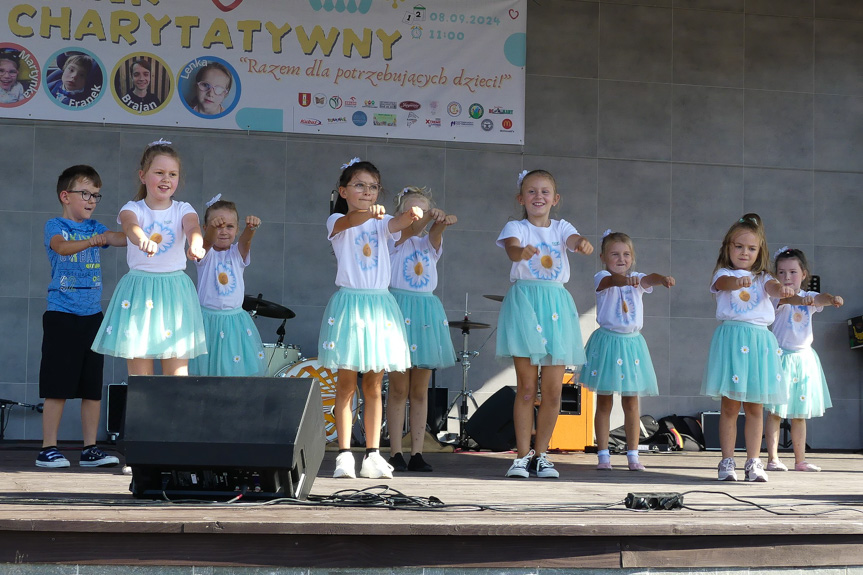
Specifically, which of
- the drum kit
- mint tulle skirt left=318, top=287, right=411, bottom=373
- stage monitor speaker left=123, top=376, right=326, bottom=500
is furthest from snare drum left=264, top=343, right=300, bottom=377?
stage monitor speaker left=123, top=376, right=326, bottom=500

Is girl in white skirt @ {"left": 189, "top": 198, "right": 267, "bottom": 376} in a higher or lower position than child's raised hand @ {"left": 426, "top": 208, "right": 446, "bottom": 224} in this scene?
lower

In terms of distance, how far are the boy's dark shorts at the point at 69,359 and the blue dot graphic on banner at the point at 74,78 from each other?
2.77 m

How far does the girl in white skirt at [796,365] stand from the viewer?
224 inches

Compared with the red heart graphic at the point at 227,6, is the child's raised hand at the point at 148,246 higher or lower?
lower

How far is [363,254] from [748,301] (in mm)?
1973

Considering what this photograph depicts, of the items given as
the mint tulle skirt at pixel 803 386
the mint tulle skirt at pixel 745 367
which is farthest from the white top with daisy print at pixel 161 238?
the mint tulle skirt at pixel 803 386

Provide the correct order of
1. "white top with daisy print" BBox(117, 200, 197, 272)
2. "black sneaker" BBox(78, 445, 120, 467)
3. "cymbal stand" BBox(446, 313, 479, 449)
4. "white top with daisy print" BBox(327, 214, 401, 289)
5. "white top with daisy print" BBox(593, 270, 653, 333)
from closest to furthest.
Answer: "white top with daisy print" BBox(117, 200, 197, 272) → "white top with daisy print" BBox(327, 214, 401, 289) → "black sneaker" BBox(78, 445, 120, 467) → "white top with daisy print" BBox(593, 270, 653, 333) → "cymbal stand" BBox(446, 313, 479, 449)

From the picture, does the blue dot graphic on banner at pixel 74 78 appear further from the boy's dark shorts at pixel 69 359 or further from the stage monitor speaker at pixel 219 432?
the stage monitor speaker at pixel 219 432

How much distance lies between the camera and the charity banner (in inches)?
275

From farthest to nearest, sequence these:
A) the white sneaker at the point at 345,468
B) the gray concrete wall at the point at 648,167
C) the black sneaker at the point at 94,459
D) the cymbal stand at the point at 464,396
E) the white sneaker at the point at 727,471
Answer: the gray concrete wall at the point at 648,167
the cymbal stand at the point at 464,396
the black sneaker at the point at 94,459
the white sneaker at the point at 727,471
the white sneaker at the point at 345,468

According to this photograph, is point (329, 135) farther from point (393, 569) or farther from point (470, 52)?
point (393, 569)

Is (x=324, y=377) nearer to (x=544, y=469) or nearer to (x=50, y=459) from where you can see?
(x=50, y=459)

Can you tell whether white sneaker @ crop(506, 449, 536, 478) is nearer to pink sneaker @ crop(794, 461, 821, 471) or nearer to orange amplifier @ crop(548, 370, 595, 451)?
pink sneaker @ crop(794, 461, 821, 471)

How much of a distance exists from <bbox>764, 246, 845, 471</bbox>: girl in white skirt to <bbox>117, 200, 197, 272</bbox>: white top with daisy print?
344 cm
